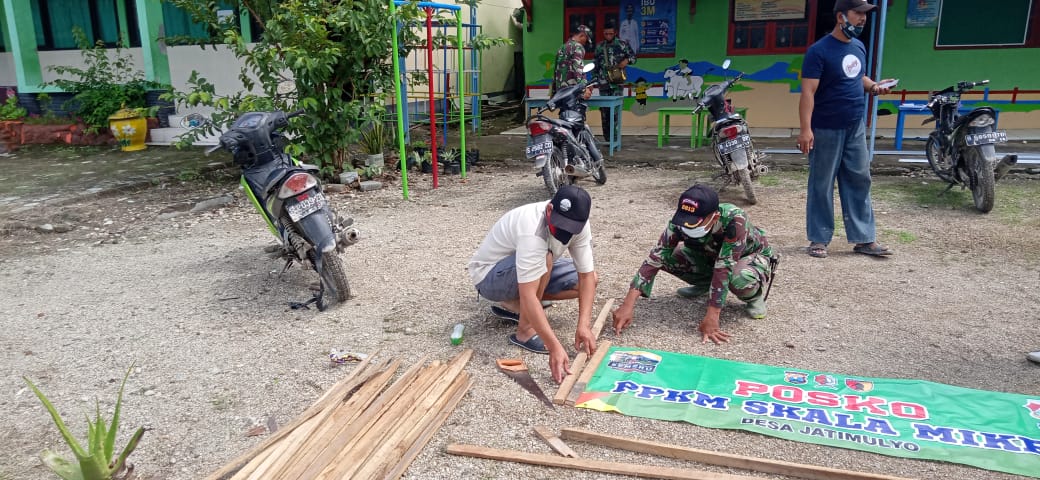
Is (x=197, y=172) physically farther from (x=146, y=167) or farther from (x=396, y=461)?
(x=396, y=461)

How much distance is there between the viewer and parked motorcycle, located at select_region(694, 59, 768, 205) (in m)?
6.59

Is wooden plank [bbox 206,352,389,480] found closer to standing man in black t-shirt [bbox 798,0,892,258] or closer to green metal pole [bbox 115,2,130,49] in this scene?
standing man in black t-shirt [bbox 798,0,892,258]

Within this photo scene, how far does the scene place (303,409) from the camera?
3.17 meters

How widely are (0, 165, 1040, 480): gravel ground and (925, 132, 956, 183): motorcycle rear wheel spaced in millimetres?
257

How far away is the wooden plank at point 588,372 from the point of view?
10.4ft

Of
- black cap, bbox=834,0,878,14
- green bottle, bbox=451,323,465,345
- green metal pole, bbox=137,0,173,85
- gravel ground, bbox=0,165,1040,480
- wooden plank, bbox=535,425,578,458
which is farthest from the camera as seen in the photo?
green metal pole, bbox=137,0,173,85

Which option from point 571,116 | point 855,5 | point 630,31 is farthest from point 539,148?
point 630,31

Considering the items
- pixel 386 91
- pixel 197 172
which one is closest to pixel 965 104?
pixel 386 91

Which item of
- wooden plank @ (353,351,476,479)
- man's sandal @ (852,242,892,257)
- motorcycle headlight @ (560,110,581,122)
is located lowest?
wooden plank @ (353,351,476,479)

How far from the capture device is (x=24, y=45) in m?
12.8

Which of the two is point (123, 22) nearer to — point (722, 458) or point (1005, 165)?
point (1005, 165)

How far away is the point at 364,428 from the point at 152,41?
11.2 metres

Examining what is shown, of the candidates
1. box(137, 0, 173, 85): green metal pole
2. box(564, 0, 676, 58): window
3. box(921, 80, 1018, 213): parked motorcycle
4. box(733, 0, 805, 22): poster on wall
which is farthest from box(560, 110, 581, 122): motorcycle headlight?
box(137, 0, 173, 85): green metal pole

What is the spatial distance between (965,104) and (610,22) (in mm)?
5419
